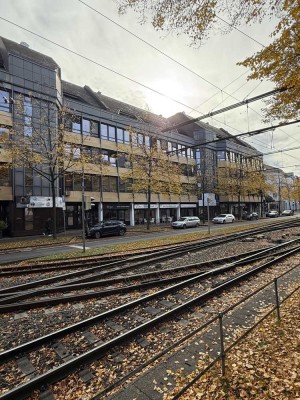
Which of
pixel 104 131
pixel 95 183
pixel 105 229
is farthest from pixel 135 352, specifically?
pixel 104 131

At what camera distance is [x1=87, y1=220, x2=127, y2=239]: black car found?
24.1 metres

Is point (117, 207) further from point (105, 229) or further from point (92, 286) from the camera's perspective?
point (92, 286)

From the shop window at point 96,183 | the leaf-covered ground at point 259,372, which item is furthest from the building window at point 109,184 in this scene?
the leaf-covered ground at point 259,372

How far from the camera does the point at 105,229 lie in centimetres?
2486

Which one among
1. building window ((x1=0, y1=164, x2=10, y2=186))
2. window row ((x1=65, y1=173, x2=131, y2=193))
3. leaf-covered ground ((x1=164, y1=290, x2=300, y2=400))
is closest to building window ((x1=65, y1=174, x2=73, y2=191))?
window row ((x1=65, y1=173, x2=131, y2=193))

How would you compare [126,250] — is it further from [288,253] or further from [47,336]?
[47,336]

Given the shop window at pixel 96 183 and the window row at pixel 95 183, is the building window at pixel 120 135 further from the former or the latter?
the shop window at pixel 96 183

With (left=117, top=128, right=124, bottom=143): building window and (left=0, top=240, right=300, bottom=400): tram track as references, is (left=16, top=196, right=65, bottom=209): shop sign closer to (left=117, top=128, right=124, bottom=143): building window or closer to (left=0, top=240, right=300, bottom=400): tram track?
(left=117, top=128, right=124, bottom=143): building window

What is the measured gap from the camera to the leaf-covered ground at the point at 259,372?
10.9 ft

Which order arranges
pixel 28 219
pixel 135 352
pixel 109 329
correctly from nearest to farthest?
pixel 135 352, pixel 109 329, pixel 28 219

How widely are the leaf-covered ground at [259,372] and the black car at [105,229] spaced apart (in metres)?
20.5

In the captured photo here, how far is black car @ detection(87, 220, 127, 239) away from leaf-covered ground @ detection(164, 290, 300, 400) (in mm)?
20464

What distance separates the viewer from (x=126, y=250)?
15.5 m

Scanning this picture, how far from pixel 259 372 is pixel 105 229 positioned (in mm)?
21973
